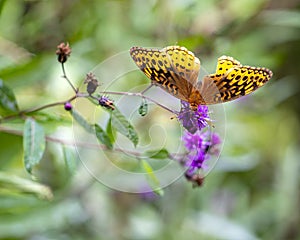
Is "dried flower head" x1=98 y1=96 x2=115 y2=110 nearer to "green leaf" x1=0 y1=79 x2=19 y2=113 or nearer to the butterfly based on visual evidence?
the butterfly

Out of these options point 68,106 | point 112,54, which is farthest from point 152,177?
point 112,54

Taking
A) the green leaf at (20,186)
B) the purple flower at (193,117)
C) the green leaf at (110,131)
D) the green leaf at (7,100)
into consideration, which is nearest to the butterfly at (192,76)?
the purple flower at (193,117)

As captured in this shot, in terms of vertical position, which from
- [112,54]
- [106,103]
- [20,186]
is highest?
[112,54]

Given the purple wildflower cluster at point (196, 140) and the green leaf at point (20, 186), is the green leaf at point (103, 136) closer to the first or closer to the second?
the purple wildflower cluster at point (196, 140)

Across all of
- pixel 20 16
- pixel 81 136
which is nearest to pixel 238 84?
pixel 81 136

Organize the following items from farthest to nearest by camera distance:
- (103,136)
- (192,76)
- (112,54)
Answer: (112,54) < (103,136) < (192,76)

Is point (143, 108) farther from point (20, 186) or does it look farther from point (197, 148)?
point (20, 186)
